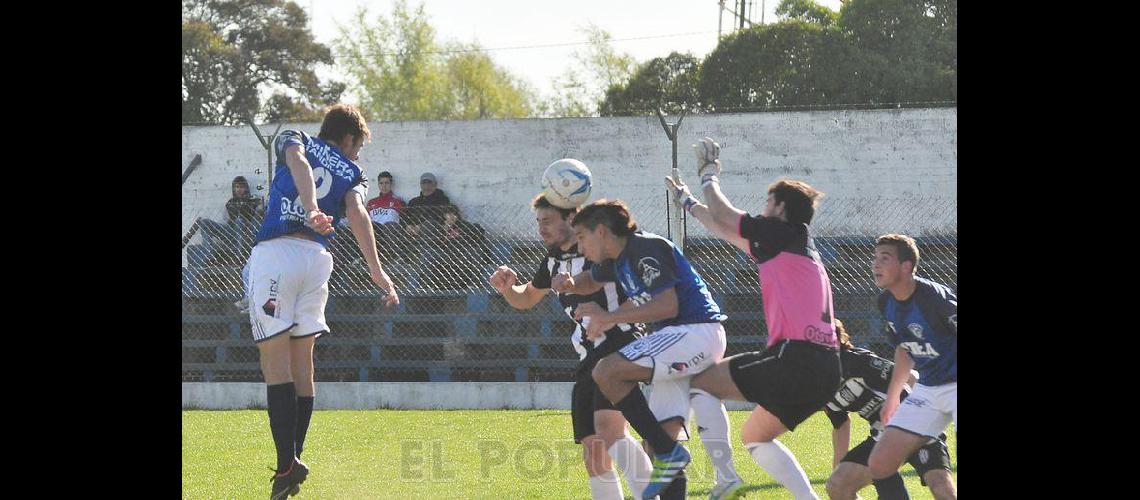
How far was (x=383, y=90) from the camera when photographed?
46.0 metres

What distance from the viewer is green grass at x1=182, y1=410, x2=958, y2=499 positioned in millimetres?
7414

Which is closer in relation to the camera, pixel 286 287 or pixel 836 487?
pixel 836 487

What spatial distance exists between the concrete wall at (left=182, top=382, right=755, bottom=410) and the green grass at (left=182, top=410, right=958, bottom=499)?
18.0 inches

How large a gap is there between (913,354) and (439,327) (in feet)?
27.4

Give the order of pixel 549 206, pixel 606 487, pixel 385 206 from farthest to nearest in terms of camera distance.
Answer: pixel 385 206 → pixel 549 206 → pixel 606 487

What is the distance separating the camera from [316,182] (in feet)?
23.0

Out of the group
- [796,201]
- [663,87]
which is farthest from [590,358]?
[663,87]

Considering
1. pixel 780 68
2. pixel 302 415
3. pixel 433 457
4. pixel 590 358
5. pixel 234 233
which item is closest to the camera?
pixel 590 358

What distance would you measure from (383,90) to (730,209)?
41088 mm

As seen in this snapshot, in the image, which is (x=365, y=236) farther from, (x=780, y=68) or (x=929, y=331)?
(x=780, y=68)

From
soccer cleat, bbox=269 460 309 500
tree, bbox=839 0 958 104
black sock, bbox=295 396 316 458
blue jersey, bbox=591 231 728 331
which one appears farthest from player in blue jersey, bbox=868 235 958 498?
tree, bbox=839 0 958 104

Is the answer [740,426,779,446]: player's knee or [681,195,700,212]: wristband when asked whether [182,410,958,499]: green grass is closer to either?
[740,426,779,446]: player's knee

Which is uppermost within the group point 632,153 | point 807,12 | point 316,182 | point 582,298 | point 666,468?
point 807,12
